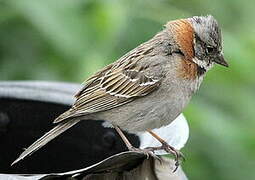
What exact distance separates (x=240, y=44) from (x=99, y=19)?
0.92 meters

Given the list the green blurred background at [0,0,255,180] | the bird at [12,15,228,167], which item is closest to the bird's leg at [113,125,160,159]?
the bird at [12,15,228,167]

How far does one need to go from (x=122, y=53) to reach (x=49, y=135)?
165cm

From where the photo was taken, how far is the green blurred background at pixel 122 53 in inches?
233

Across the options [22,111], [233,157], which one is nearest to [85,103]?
[22,111]

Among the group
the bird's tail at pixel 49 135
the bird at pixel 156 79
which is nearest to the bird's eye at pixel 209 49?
the bird at pixel 156 79

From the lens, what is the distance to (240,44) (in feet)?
20.6

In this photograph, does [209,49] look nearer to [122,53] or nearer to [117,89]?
[117,89]

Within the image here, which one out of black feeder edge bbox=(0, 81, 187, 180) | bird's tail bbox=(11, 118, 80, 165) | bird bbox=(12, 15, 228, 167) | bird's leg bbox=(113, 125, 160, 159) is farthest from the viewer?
bird bbox=(12, 15, 228, 167)

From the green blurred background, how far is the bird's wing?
72 cm

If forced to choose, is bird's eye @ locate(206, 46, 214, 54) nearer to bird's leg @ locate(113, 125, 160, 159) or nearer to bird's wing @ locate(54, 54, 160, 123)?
bird's wing @ locate(54, 54, 160, 123)

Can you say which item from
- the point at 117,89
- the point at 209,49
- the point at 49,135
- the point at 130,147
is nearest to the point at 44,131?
the point at 49,135

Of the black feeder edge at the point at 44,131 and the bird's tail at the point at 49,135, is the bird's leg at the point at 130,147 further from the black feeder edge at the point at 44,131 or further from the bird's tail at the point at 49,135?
the bird's tail at the point at 49,135

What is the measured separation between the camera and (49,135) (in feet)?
15.4

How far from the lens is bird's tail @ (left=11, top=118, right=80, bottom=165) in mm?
4488
